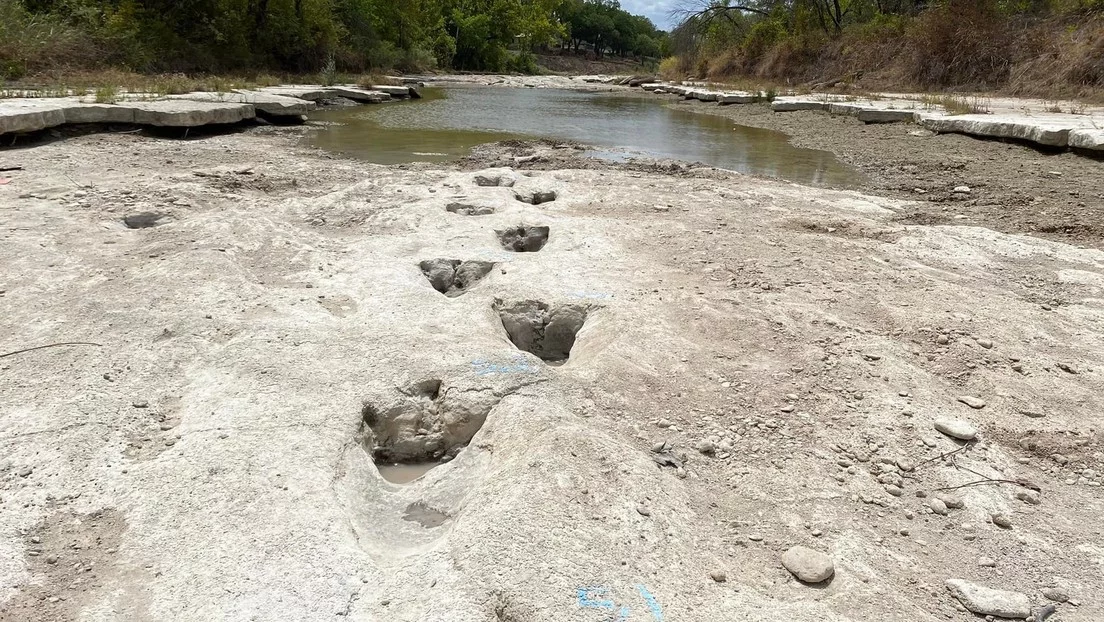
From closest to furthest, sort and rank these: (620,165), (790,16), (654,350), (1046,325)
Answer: (654,350)
(1046,325)
(620,165)
(790,16)

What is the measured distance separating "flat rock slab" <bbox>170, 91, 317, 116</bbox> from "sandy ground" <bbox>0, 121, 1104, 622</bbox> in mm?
6317

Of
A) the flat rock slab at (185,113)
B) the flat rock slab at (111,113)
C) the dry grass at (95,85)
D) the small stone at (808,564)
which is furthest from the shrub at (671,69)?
the small stone at (808,564)

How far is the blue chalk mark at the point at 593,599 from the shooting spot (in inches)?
64.6

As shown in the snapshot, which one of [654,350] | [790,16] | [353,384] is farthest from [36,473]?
[790,16]

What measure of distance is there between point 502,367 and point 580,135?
930 cm

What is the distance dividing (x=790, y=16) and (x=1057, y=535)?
85.9 feet

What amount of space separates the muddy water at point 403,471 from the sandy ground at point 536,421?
0.33 ft

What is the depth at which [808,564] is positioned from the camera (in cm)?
187

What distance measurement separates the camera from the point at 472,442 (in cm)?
242

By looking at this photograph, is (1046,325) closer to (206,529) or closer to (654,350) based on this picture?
(654,350)

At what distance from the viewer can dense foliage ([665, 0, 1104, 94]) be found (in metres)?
12.9

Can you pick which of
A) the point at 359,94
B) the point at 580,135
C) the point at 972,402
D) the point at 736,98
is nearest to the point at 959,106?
the point at 580,135

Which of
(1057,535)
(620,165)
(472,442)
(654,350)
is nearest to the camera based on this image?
(1057,535)

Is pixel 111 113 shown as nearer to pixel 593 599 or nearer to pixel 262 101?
pixel 262 101
